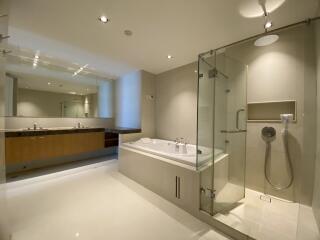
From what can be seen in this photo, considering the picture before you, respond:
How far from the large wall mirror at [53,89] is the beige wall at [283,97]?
11.8 feet

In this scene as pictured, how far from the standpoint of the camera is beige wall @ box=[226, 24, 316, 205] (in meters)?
1.88

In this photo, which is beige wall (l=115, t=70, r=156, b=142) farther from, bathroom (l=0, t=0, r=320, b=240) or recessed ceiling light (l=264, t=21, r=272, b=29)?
recessed ceiling light (l=264, t=21, r=272, b=29)

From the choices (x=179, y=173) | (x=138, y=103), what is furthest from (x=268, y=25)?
(x=138, y=103)

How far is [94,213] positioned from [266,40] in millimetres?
3293

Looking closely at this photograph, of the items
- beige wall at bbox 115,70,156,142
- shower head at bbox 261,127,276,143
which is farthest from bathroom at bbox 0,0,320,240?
beige wall at bbox 115,70,156,142

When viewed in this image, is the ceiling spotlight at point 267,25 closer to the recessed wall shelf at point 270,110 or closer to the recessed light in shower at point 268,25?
the recessed light in shower at point 268,25

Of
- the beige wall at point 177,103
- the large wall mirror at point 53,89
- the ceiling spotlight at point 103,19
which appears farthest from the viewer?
the beige wall at point 177,103

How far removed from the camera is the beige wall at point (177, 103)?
10.8 ft

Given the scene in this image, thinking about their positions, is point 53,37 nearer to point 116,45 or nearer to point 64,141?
point 116,45

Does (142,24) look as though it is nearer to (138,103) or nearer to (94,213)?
(138,103)

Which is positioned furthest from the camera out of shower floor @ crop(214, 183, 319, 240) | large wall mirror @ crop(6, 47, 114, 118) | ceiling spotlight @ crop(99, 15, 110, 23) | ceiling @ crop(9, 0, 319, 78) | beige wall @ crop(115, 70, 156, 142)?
beige wall @ crop(115, 70, 156, 142)

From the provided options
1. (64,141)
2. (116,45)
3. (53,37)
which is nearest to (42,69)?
(53,37)

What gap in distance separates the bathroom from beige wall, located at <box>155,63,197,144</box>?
3cm

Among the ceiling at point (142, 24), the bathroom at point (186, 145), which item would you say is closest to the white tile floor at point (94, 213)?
the bathroom at point (186, 145)
